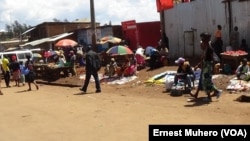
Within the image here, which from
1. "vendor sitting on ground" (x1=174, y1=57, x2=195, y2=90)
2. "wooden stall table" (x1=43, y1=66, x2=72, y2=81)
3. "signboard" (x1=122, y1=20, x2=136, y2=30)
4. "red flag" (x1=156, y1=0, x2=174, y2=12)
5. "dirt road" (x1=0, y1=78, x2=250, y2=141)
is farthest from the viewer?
"signboard" (x1=122, y1=20, x2=136, y2=30)

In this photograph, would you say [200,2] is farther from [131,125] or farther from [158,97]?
[131,125]

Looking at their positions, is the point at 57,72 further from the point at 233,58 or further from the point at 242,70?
the point at 242,70

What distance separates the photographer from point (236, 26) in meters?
18.6

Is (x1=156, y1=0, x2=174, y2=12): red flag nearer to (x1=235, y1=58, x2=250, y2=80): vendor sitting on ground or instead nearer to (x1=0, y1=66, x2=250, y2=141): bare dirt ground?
(x1=0, y1=66, x2=250, y2=141): bare dirt ground

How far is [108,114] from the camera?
10.6 m

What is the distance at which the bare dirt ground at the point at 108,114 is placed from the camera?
8578 millimetres

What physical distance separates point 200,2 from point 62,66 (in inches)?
301

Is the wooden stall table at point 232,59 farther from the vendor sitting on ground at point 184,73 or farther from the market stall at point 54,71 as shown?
the market stall at point 54,71

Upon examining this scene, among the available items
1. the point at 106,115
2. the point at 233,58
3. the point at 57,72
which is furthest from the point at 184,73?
the point at 57,72

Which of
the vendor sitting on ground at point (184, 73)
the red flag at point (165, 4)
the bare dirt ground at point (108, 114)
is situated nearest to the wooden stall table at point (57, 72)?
the red flag at point (165, 4)

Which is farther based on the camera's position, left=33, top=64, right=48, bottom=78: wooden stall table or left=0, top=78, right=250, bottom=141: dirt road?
left=33, top=64, right=48, bottom=78: wooden stall table

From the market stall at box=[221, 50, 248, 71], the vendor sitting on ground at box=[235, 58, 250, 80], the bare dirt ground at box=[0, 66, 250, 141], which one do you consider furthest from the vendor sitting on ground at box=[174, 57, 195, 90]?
the market stall at box=[221, 50, 248, 71]

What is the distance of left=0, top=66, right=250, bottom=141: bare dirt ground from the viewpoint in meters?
8.58

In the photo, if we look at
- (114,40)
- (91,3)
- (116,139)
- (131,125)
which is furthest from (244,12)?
(114,40)
